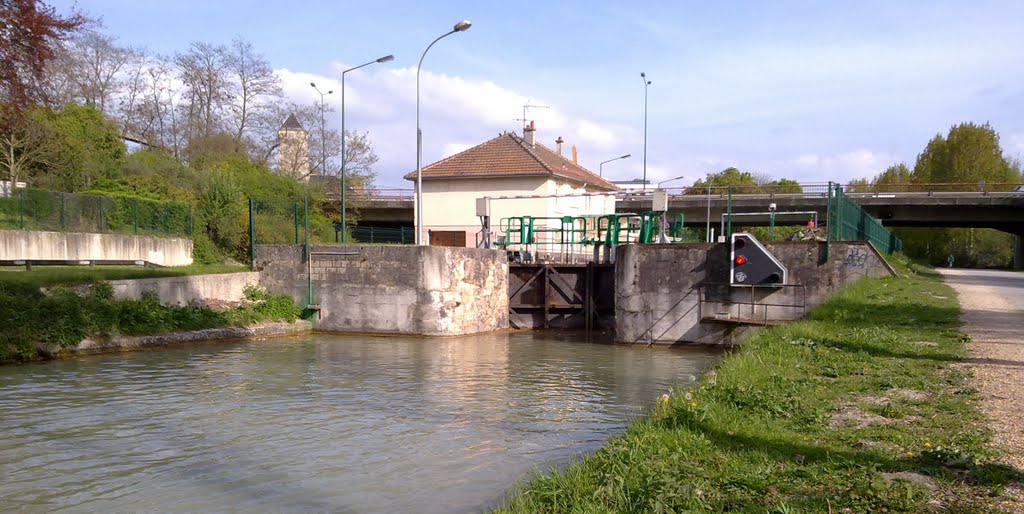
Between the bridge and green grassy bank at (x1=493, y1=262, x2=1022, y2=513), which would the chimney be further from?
green grassy bank at (x1=493, y1=262, x2=1022, y2=513)

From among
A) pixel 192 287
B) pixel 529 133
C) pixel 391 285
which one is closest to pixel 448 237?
pixel 529 133

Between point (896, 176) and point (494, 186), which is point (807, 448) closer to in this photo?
point (494, 186)

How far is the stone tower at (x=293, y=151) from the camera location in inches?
1780

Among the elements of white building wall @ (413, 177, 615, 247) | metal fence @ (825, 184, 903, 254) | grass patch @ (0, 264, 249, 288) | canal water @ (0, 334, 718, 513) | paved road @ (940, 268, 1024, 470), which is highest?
white building wall @ (413, 177, 615, 247)

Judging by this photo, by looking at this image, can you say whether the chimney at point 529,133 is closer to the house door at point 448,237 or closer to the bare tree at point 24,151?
the house door at point 448,237

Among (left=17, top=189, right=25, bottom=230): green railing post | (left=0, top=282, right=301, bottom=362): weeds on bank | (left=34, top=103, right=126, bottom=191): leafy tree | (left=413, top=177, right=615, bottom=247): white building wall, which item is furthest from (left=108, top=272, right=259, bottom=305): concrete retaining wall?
(left=413, top=177, right=615, bottom=247): white building wall

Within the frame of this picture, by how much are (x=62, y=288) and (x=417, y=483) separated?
13316 millimetres

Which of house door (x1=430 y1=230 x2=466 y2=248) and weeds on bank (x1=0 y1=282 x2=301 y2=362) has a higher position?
house door (x1=430 y1=230 x2=466 y2=248)

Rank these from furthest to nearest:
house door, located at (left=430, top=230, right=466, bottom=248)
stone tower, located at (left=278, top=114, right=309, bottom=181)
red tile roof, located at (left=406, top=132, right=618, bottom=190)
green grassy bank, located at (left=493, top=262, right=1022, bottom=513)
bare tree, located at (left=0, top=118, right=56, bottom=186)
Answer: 1. stone tower, located at (left=278, top=114, right=309, bottom=181)
2. house door, located at (left=430, top=230, right=466, bottom=248)
3. red tile roof, located at (left=406, top=132, right=618, bottom=190)
4. bare tree, located at (left=0, top=118, right=56, bottom=186)
5. green grassy bank, located at (left=493, top=262, right=1022, bottom=513)

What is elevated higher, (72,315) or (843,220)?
(843,220)

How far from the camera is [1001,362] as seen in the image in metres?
8.57

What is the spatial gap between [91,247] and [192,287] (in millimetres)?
4112

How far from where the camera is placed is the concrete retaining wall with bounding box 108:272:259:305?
18328 millimetres

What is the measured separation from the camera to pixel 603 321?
24203 millimetres
